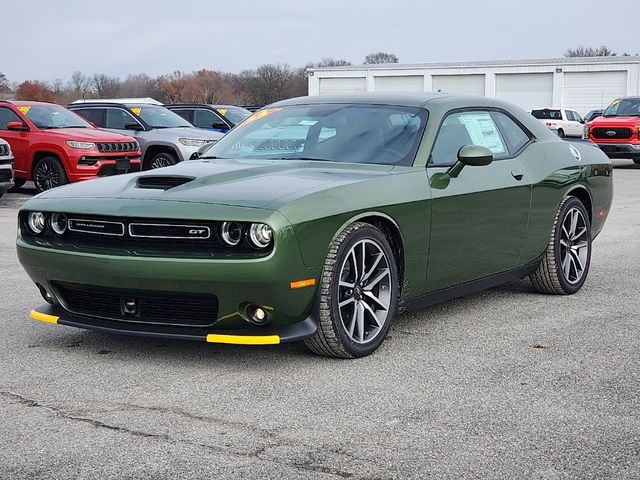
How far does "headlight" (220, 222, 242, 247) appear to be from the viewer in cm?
477

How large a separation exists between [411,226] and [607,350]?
1260 millimetres

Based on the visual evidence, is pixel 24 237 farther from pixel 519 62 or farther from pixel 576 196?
pixel 519 62

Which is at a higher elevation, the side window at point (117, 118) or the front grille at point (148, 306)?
the side window at point (117, 118)

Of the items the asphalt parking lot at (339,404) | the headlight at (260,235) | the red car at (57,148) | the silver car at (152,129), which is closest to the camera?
the asphalt parking lot at (339,404)

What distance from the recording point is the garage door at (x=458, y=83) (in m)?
65.9

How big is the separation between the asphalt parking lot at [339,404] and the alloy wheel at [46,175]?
32.3ft

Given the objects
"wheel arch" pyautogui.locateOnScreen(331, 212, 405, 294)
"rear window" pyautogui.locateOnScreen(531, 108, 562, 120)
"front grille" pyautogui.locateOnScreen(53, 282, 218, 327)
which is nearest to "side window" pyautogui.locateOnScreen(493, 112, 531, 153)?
"wheel arch" pyautogui.locateOnScreen(331, 212, 405, 294)

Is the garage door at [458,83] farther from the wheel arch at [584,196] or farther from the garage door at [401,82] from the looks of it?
the wheel arch at [584,196]

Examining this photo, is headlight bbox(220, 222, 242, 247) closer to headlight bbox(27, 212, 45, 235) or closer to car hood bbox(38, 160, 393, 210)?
car hood bbox(38, 160, 393, 210)

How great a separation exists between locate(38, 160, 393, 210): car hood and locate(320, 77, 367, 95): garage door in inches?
2604

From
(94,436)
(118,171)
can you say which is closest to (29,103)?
(118,171)

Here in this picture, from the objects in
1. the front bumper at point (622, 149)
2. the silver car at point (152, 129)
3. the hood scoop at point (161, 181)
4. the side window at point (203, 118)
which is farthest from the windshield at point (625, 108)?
the hood scoop at point (161, 181)

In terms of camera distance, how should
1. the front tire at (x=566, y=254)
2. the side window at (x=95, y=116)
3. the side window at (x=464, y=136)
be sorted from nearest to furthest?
1. the side window at (x=464, y=136)
2. the front tire at (x=566, y=254)
3. the side window at (x=95, y=116)

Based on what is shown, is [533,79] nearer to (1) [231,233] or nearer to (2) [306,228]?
(2) [306,228]
